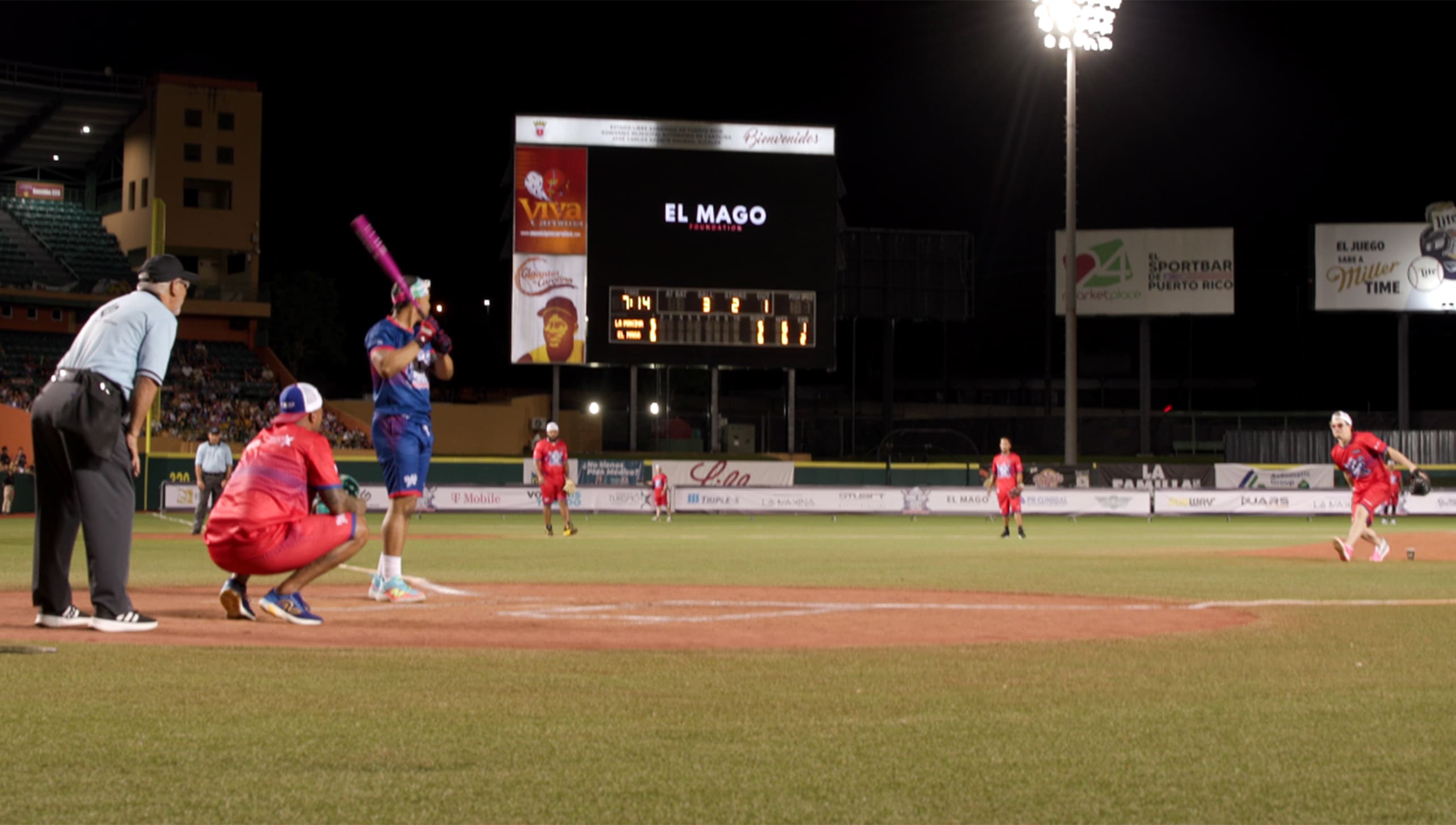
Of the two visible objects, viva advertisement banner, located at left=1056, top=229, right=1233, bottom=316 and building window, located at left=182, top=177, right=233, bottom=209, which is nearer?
viva advertisement banner, located at left=1056, top=229, right=1233, bottom=316

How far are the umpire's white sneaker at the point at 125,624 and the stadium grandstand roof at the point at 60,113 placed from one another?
56.9 metres

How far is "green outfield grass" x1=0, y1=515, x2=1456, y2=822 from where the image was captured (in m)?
3.83

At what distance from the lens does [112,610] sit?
748 centimetres

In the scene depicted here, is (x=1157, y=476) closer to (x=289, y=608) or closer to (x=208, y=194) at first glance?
(x=289, y=608)

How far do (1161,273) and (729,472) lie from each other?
78.6ft

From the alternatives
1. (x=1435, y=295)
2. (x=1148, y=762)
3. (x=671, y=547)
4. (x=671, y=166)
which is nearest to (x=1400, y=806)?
(x=1148, y=762)

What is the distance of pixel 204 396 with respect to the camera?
50.7 metres

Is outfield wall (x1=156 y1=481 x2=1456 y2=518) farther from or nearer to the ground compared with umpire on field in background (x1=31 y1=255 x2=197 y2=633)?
nearer to the ground

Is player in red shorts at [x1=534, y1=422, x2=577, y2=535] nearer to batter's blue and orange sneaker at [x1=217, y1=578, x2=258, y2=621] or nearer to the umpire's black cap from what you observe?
batter's blue and orange sneaker at [x1=217, y1=578, x2=258, y2=621]

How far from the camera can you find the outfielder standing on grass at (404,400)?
30.9ft

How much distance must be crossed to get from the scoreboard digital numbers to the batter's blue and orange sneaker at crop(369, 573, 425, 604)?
32.3 metres

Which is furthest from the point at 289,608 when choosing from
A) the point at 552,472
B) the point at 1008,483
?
the point at 1008,483

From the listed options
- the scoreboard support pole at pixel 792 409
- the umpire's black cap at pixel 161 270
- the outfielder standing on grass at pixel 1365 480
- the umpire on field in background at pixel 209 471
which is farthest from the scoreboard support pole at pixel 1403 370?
the umpire's black cap at pixel 161 270

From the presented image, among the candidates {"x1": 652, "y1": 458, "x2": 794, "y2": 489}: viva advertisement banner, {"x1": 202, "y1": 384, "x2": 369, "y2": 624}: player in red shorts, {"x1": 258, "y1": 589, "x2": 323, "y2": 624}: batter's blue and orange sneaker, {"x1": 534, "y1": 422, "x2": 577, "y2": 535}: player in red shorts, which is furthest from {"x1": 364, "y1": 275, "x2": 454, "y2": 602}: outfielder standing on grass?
{"x1": 652, "y1": 458, "x2": 794, "y2": 489}: viva advertisement banner
